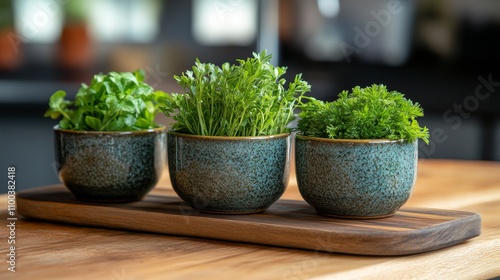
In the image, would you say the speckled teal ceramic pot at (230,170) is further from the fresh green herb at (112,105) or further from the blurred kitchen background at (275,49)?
the blurred kitchen background at (275,49)

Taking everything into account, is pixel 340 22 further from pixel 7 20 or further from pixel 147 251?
pixel 147 251

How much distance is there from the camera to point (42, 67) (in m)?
4.13

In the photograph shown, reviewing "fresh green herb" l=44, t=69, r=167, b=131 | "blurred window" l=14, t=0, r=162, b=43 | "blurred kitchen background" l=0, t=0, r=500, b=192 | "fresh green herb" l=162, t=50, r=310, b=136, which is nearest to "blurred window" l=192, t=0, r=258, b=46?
"blurred kitchen background" l=0, t=0, r=500, b=192

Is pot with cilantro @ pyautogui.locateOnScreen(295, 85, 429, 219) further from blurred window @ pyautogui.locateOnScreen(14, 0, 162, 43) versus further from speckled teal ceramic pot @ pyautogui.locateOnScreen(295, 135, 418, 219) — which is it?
blurred window @ pyautogui.locateOnScreen(14, 0, 162, 43)

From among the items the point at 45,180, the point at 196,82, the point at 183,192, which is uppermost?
the point at 196,82

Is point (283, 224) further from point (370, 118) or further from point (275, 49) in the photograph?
point (275, 49)

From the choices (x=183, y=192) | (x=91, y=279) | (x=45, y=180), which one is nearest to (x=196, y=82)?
(x=183, y=192)

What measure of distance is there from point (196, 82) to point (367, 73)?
3.00 metres

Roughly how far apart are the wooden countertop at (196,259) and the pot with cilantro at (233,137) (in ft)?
0.29

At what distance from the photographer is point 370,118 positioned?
123 centimetres

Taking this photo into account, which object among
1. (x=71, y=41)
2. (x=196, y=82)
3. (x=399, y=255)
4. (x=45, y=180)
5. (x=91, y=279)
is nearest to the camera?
(x=91, y=279)

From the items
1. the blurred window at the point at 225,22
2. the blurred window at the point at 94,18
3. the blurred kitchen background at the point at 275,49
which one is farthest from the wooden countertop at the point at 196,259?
the blurred window at the point at 225,22

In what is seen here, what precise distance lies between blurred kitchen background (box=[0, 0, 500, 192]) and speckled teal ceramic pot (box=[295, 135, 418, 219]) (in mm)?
2714

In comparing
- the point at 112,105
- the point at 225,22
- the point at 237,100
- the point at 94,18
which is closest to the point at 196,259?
the point at 237,100
